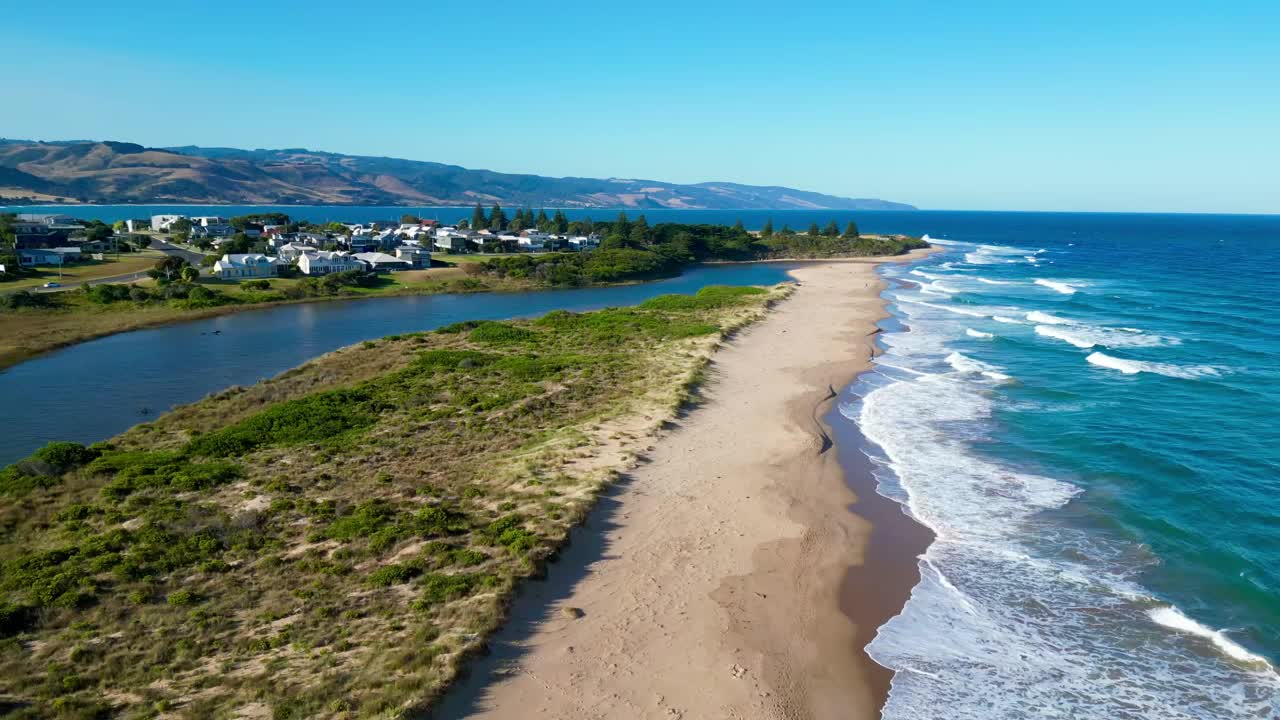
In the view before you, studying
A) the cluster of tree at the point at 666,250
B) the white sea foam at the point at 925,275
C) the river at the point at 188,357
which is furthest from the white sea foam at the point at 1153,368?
the cluster of tree at the point at 666,250

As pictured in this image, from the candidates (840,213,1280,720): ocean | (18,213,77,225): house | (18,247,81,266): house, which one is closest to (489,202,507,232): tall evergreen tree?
(18,213,77,225): house

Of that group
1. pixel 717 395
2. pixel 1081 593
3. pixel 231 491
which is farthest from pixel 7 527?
pixel 1081 593

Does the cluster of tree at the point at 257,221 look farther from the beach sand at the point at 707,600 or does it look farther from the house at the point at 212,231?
the beach sand at the point at 707,600

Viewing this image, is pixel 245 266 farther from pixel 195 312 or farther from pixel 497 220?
pixel 497 220

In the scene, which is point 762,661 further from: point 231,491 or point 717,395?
point 717,395

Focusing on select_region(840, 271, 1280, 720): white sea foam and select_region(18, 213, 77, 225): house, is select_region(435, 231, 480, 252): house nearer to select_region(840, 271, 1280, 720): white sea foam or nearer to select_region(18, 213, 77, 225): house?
select_region(18, 213, 77, 225): house

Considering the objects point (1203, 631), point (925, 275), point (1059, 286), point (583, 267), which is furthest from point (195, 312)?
point (1059, 286)
